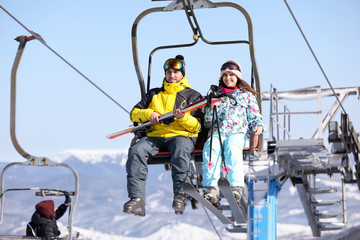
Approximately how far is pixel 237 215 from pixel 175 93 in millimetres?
1476

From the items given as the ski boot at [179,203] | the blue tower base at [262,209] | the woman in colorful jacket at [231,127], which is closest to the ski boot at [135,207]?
the ski boot at [179,203]

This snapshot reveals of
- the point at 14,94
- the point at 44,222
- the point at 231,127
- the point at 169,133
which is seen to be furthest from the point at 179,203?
the point at 44,222

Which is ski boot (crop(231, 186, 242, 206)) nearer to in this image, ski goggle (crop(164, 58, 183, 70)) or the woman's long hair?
the woman's long hair

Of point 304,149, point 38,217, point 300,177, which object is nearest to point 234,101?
point 38,217

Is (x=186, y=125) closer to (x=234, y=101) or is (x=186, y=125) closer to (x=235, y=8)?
(x=234, y=101)

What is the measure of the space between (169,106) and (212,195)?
117 cm

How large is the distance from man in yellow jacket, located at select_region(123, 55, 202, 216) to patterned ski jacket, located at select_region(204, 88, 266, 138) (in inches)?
10.2

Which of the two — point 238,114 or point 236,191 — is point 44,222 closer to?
point 236,191

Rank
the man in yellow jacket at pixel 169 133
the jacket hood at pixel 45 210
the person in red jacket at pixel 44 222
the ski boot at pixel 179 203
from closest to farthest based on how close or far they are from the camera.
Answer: the ski boot at pixel 179 203 → the man in yellow jacket at pixel 169 133 → the person in red jacket at pixel 44 222 → the jacket hood at pixel 45 210

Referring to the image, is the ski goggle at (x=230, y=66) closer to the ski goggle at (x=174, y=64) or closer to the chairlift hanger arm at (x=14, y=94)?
the ski goggle at (x=174, y=64)

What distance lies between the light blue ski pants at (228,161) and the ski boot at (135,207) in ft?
2.26

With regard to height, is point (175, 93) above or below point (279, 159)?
above

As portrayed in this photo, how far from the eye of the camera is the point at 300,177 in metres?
19.8

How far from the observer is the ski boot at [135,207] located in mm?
6980
